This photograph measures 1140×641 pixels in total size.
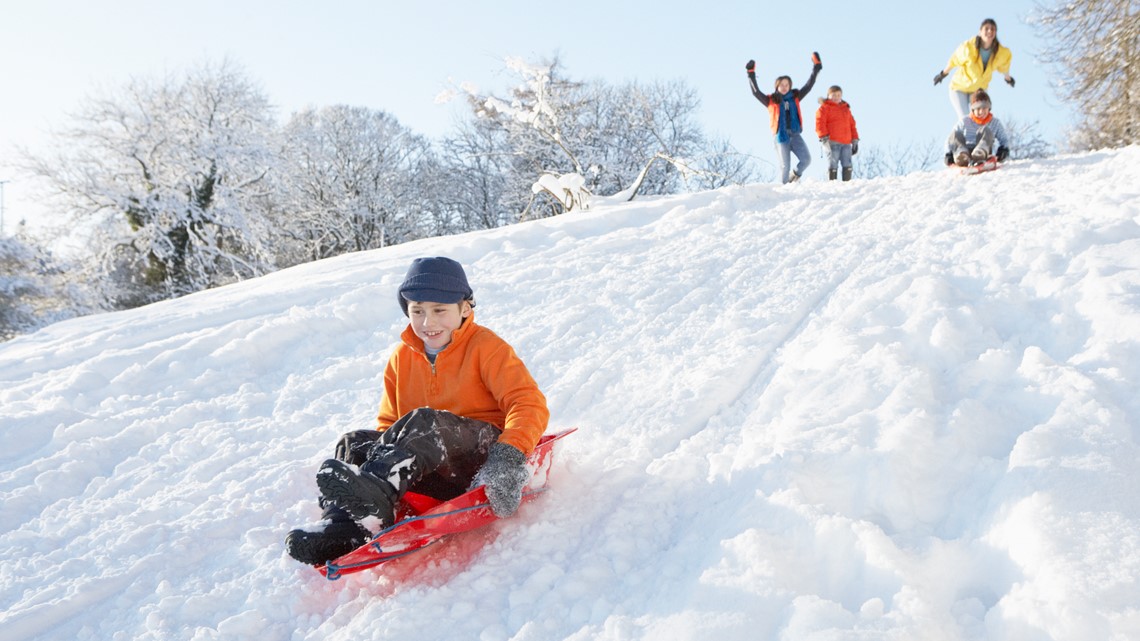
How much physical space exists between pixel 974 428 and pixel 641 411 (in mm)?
1257

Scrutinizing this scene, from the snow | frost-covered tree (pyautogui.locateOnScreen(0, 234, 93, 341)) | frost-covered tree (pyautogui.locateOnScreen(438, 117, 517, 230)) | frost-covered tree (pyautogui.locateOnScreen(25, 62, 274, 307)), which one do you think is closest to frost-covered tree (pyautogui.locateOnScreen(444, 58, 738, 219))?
A: frost-covered tree (pyautogui.locateOnScreen(438, 117, 517, 230))

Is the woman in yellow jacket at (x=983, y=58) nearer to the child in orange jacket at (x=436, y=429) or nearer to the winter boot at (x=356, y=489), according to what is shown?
the child in orange jacket at (x=436, y=429)

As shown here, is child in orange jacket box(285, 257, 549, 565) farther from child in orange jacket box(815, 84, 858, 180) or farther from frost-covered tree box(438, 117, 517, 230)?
frost-covered tree box(438, 117, 517, 230)

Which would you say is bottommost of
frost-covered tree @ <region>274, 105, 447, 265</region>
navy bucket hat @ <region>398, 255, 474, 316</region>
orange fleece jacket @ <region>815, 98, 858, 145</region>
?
navy bucket hat @ <region>398, 255, 474, 316</region>

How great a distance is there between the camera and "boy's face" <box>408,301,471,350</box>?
8.27 ft

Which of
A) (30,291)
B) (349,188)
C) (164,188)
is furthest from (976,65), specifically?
(349,188)

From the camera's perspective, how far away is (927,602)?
1.64 m

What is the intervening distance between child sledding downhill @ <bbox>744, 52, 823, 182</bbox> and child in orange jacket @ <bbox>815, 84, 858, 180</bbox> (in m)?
0.48

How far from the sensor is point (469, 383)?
A: 2555 mm

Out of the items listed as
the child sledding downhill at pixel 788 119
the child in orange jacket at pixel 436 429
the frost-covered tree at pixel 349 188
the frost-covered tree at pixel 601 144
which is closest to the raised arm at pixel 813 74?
the child sledding downhill at pixel 788 119

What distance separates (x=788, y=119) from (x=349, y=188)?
61.0 feet

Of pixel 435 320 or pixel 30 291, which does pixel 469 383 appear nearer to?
pixel 435 320

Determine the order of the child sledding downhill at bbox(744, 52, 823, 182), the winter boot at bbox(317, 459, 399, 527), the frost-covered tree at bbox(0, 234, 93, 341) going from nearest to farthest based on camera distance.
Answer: the winter boot at bbox(317, 459, 399, 527) → the child sledding downhill at bbox(744, 52, 823, 182) → the frost-covered tree at bbox(0, 234, 93, 341)

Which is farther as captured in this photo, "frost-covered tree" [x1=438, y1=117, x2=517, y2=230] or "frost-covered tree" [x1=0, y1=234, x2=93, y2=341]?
"frost-covered tree" [x1=438, y1=117, x2=517, y2=230]
